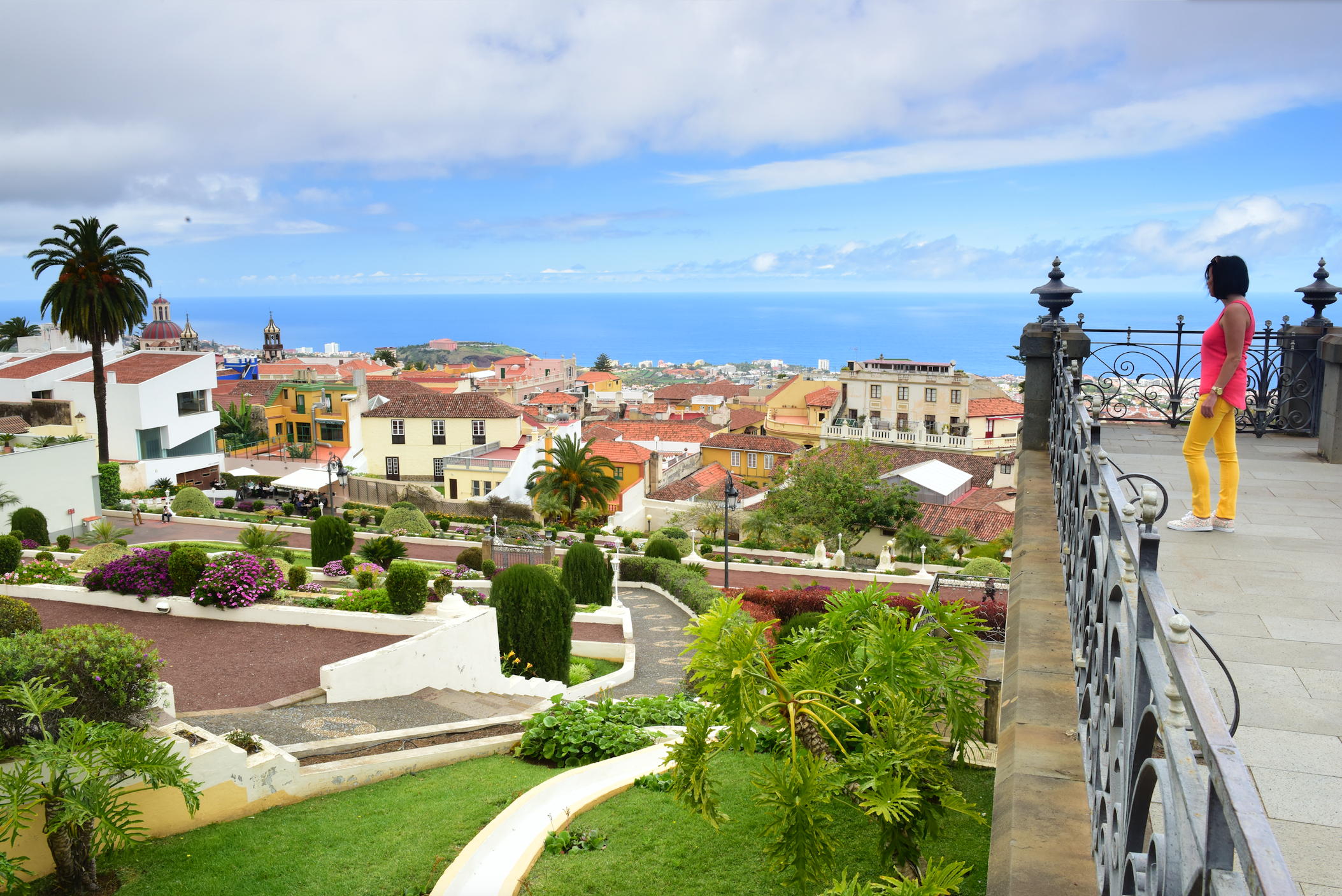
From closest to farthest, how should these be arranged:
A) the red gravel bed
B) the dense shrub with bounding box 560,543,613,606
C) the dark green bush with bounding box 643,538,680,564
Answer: the red gravel bed, the dense shrub with bounding box 560,543,613,606, the dark green bush with bounding box 643,538,680,564

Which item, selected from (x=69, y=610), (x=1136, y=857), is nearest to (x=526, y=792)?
(x=1136, y=857)

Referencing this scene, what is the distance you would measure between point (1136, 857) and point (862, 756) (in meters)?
2.65

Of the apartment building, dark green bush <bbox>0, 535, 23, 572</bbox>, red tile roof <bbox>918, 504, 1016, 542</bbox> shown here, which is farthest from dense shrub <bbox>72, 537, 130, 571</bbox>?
the apartment building

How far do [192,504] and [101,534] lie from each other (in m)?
7.96

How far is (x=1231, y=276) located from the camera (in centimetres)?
551

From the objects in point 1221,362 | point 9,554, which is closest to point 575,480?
point 9,554

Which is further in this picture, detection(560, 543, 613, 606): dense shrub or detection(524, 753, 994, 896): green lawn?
detection(560, 543, 613, 606): dense shrub

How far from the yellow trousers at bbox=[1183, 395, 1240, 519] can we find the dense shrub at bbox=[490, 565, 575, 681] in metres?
10.4

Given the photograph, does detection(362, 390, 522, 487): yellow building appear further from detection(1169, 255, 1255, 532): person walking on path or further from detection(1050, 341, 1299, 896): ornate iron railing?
detection(1050, 341, 1299, 896): ornate iron railing

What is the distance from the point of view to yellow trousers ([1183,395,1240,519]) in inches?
→ 221

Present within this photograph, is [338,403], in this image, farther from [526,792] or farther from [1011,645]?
[1011,645]

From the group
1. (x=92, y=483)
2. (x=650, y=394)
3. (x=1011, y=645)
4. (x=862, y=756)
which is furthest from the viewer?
(x=650, y=394)

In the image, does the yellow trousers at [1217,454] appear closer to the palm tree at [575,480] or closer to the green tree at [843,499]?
the green tree at [843,499]

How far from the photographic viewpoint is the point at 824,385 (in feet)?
257
